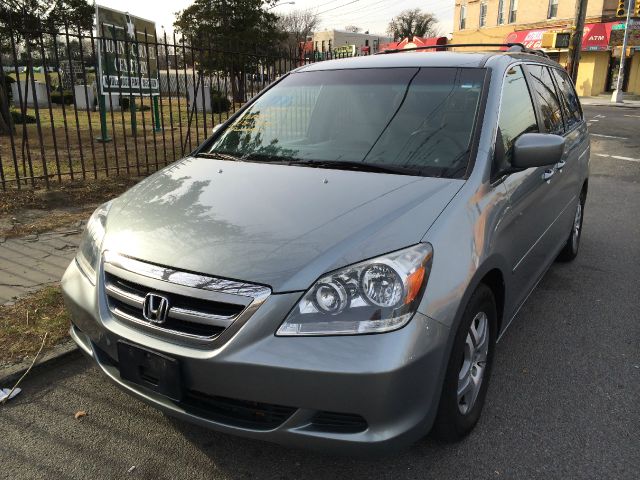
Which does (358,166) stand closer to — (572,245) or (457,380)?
(457,380)

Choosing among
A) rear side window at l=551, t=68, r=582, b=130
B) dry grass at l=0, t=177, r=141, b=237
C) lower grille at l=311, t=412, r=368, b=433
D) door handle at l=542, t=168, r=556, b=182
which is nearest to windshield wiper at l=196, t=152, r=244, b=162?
lower grille at l=311, t=412, r=368, b=433

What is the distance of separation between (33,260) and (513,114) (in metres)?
3.97

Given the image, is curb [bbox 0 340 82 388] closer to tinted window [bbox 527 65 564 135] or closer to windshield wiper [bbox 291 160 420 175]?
windshield wiper [bbox 291 160 420 175]

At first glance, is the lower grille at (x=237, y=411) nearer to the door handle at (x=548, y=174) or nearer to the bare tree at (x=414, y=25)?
the door handle at (x=548, y=174)

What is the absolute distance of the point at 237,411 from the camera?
6.72 ft

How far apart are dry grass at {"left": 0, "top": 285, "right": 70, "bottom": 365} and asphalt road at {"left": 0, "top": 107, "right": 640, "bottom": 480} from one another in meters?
0.22

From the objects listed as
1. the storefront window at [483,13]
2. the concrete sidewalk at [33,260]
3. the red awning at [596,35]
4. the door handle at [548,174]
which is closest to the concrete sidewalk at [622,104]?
the red awning at [596,35]

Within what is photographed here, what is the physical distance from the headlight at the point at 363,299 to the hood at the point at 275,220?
0.18 feet

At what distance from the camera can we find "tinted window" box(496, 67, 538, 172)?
2834mm

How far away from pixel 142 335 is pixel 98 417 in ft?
3.01

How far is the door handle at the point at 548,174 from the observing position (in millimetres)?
3352

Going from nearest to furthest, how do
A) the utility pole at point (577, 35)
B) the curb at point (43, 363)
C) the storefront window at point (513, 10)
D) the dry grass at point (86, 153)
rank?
1. the curb at point (43, 363)
2. the dry grass at point (86, 153)
3. the utility pole at point (577, 35)
4. the storefront window at point (513, 10)

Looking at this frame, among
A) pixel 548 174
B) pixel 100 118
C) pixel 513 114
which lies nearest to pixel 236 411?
pixel 513 114

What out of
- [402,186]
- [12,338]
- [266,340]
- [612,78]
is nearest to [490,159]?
[402,186]
